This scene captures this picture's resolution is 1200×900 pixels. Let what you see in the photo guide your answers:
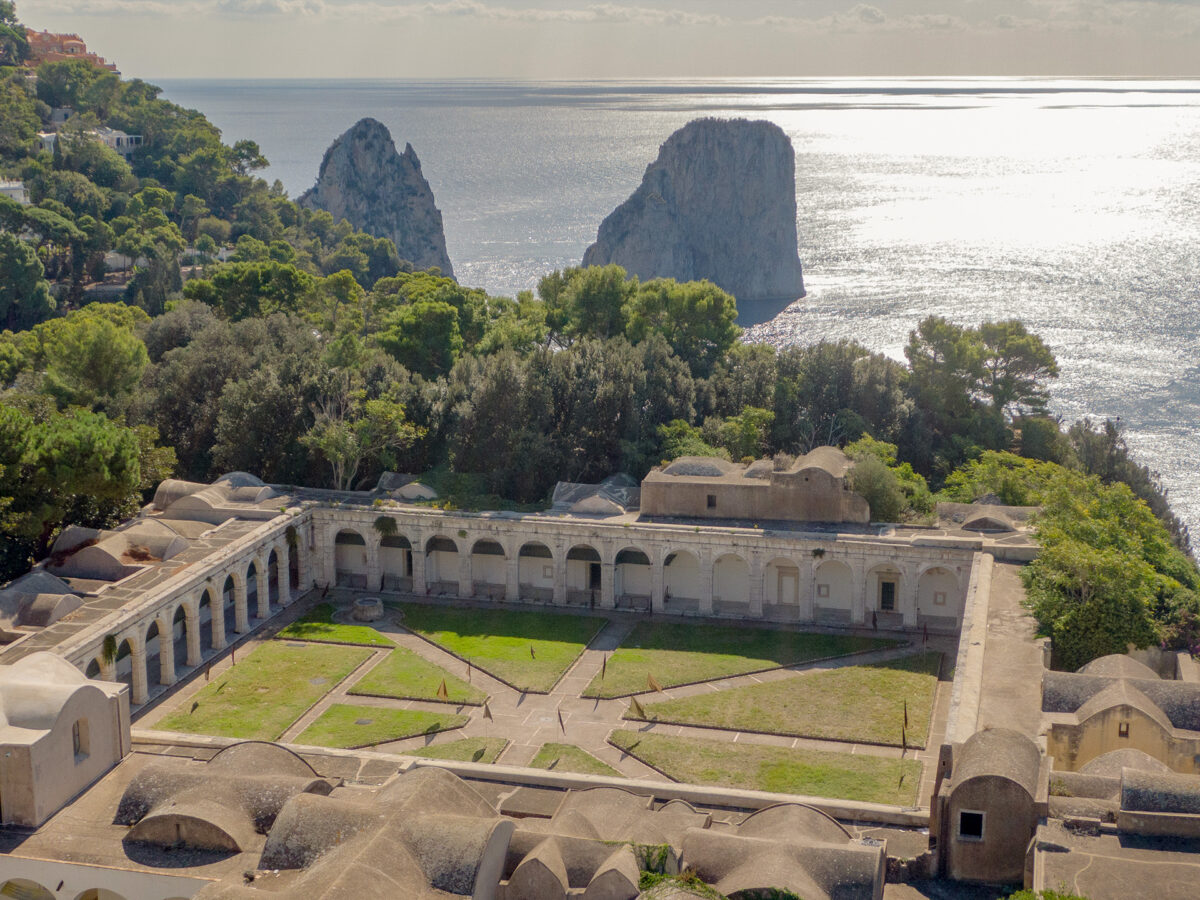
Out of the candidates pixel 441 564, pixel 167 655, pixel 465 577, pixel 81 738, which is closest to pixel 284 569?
pixel 441 564

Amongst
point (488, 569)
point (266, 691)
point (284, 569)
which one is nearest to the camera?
point (266, 691)

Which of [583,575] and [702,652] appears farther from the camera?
[583,575]

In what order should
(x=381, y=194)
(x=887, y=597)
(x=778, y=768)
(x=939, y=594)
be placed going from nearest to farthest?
(x=778, y=768) → (x=939, y=594) → (x=887, y=597) → (x=381, y=194)

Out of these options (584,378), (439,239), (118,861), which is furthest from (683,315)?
(439,239)

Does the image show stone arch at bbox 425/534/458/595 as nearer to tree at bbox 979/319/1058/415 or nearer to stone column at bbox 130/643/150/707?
stone column at bbox 130/643/150/707

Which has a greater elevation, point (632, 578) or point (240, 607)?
point (632, 578)

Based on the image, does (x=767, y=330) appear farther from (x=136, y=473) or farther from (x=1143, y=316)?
(x=136, y=473)

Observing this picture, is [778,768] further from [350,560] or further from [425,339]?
[425,339]
